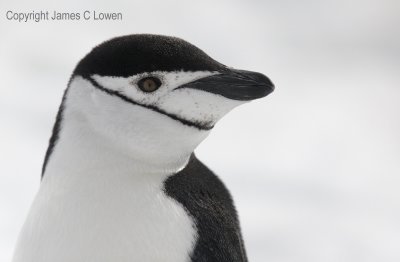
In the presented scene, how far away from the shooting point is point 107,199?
1.78 metres

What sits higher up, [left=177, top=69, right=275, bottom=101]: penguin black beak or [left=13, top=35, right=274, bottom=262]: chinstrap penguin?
[left=177, top=69, right=275, bottom=101]: penguin black beak

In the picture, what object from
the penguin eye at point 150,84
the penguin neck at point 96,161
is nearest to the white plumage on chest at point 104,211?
the penguin neck at point 96,161

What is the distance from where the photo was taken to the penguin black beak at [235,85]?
5.68 feet

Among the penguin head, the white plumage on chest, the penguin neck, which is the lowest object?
the white plumage on chest

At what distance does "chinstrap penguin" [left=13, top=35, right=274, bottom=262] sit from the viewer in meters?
1.73

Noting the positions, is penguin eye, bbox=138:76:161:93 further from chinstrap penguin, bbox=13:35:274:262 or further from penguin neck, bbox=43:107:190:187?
penguin neck, bbox=43:107:190:187

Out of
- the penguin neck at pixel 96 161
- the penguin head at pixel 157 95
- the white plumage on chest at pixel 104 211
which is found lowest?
the white plumage on chest at pixel 104 211

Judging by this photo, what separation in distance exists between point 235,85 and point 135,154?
26cm

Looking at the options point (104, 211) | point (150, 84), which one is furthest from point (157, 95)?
point (104, 211)

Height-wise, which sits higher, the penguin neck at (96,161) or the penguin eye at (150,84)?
the penguin eye at (150,84)

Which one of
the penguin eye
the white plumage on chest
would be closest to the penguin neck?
the white plumage on chest

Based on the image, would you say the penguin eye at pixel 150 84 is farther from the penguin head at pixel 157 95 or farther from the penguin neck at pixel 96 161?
the penguin neck at pixel 96 161

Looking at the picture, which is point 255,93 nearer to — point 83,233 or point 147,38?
point 147,38

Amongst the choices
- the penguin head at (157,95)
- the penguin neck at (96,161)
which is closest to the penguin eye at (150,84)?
the penguin head at (157,95)
